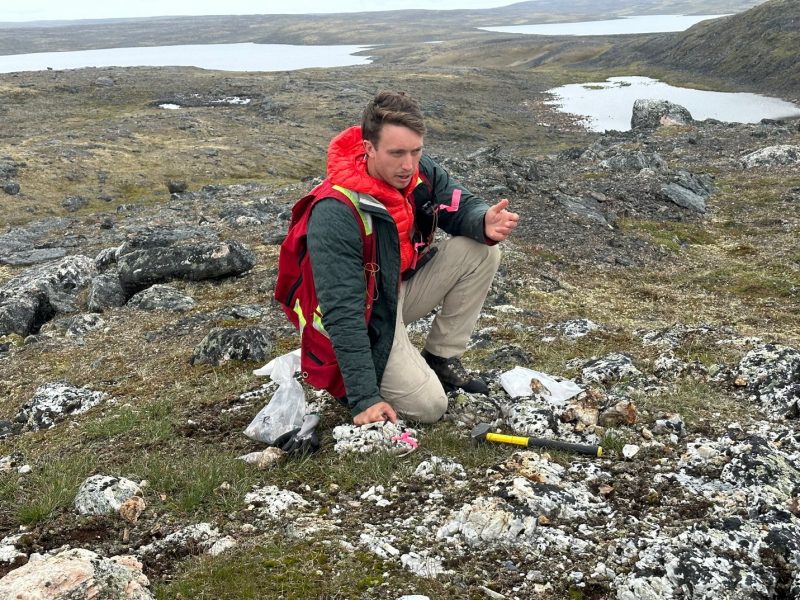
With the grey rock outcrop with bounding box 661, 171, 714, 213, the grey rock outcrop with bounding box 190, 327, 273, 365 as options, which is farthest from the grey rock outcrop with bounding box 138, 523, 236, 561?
the grey rock outcrop with bounding box 661, 171, 714, 213

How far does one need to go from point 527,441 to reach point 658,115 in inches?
2342

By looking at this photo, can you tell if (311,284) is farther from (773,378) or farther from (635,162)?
(635,162)

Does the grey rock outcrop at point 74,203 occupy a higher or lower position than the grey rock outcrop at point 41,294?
lower

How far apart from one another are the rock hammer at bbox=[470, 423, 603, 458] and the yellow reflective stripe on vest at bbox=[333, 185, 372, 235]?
7.65ft

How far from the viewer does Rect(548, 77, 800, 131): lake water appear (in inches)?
2827

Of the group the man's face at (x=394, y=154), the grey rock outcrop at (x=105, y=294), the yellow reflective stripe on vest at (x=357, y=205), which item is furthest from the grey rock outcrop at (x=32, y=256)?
the man's face at (x=394, y=154)

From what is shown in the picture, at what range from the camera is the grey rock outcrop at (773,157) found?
33500 mm

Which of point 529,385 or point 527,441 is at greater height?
point 527,441

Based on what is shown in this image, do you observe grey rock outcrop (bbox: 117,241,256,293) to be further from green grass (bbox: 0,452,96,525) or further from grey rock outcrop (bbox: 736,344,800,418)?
grey rock outcrop (bbox: 736,344,800,418)

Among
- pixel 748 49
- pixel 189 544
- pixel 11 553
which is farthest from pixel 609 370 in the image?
pixel 748 49

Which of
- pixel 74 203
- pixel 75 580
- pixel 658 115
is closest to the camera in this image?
pixel 75 580

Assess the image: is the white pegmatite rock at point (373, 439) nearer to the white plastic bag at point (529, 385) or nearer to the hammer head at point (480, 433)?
the hammer head at point (480, 433)

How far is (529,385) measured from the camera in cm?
792

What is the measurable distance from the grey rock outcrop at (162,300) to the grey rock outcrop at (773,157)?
1205 inches
